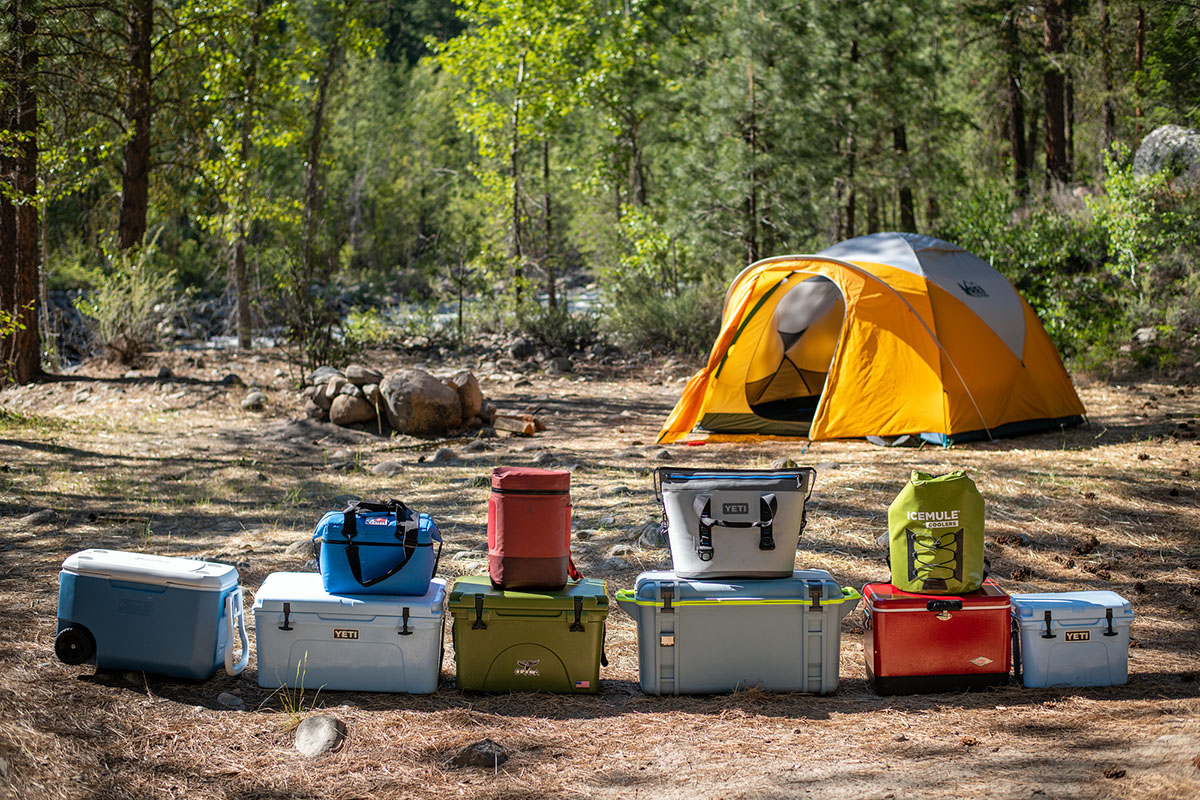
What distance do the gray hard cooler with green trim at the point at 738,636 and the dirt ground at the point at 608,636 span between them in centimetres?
9

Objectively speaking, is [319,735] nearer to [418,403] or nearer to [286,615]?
[286,615]

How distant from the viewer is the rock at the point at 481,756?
3.14 meters

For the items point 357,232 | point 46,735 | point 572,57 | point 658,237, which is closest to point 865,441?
point 46,735

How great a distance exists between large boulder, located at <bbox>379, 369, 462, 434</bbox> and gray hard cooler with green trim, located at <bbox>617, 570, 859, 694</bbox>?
19.6ft

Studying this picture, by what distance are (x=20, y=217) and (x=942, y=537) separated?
1025 centimetres

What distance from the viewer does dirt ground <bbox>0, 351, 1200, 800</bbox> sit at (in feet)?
9.79

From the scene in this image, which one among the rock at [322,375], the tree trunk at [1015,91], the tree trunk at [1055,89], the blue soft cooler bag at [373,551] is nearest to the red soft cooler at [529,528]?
the blue soft cooler bag at [373,551]

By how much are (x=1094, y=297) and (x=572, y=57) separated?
9616mm

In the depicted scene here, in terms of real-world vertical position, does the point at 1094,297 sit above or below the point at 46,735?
above

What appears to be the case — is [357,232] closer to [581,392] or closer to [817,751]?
[581,392]

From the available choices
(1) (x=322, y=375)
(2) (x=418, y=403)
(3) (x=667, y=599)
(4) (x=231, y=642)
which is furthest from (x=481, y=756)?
(1) (x=322, y=375)

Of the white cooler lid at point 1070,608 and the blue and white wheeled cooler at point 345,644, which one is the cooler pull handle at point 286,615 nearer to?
the blue and white wheeled cooler at point 345,644

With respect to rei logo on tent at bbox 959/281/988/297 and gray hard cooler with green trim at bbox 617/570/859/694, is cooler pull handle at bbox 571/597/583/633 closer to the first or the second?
gray hard cooler with green trim at bbox 617/570/859/694

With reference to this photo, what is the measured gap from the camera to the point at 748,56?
48.0 feet
